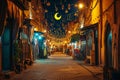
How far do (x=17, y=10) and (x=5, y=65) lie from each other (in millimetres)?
5668

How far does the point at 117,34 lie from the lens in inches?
834

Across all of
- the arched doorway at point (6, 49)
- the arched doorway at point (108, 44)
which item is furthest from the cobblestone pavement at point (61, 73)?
the arched doorway at point (6, 49)

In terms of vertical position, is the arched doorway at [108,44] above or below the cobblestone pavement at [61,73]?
above

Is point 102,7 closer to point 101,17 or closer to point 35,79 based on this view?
point 101,17

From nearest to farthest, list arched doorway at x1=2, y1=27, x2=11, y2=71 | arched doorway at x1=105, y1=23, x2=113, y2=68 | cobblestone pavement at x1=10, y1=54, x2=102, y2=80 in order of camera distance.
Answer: cobblestone pavement at x1=10, y1=54, x2=102, y2=80, arched doorway at x1=2, y1=27, x2=11, y2=71, arched doorway at x1=105, y1=23, x2=113, y2=68

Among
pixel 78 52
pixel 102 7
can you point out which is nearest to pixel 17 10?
pixel 102 7

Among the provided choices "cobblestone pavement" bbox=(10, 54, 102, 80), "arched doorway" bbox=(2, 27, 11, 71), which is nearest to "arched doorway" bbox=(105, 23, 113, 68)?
"cobblestone pavement" bbox=(10, 54, 102, 80)

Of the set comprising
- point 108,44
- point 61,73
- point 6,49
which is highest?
Result: point 108,44

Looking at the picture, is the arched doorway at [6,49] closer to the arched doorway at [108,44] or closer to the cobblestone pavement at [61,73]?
the cobblestone pavement at [61,73]

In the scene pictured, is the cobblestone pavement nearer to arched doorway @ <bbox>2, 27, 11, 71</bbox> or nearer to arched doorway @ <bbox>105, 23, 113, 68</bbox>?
arched doorway @ <bbox>105, 23, 113, 68</bbox>

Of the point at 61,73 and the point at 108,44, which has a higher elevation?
the point at 108,44

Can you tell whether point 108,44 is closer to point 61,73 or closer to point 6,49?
point 61,73

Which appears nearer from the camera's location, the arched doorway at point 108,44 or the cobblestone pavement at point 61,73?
the cobblestone pavement at point 61,73

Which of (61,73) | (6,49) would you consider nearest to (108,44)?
(61,73)
